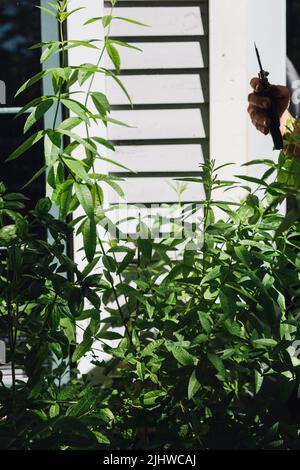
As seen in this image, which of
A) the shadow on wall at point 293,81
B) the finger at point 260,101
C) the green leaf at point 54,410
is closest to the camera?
the green leaf at point 54,410

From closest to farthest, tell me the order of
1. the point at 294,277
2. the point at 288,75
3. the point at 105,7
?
the point at 294,277, the point at 105,7, the point at 288,75

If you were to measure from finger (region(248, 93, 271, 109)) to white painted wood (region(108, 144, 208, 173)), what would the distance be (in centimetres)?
56

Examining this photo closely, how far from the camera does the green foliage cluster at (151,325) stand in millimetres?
2107

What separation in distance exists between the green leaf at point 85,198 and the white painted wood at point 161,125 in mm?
925

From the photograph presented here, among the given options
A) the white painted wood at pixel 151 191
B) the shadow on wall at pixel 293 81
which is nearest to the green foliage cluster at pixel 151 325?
the white painted wood at pixel 151 191

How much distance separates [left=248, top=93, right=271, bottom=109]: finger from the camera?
2.42m

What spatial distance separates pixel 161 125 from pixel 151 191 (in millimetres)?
260

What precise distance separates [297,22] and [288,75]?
301 mm

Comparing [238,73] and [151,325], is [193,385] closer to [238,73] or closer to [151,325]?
[151,325]

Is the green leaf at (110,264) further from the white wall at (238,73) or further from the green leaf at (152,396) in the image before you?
the white wall at (238,73)

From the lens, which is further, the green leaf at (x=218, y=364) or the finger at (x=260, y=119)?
the finger at (x=260, y=119)

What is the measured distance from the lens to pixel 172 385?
2283mm
